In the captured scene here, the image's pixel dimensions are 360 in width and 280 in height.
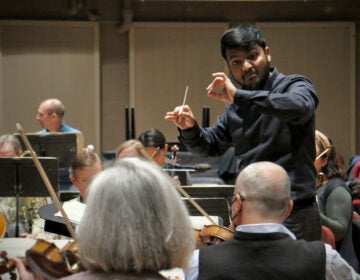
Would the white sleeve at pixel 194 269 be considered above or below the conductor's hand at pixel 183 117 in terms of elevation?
below

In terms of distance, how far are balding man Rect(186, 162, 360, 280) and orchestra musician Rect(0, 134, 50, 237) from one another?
2.84 meters

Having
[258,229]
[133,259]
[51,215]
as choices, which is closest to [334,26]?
[51,215]

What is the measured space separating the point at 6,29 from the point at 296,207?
23.7 ft

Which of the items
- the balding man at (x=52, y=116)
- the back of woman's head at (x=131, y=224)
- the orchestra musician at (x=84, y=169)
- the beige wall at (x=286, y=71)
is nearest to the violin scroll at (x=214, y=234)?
the back of woman's head at (x=131, y=224)

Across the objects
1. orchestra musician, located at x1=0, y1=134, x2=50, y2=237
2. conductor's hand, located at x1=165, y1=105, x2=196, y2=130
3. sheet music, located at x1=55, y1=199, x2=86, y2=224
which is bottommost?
orchestra musician, located at x1=0, y1=134, x2=50, y2=237

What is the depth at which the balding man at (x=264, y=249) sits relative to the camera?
7.39 ft

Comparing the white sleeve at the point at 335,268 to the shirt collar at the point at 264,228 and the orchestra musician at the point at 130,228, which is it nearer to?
the shirt collar at the point at 264,228

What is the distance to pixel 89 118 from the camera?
9.55 meters

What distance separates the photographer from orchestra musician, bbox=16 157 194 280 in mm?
1521

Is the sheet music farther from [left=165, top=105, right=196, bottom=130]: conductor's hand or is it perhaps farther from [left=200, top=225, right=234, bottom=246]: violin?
[left=200, top=225, right=234, bottom=246]: violin

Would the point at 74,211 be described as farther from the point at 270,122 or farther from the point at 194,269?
the point at 194,269

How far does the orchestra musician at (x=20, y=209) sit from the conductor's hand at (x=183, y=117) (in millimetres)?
2171

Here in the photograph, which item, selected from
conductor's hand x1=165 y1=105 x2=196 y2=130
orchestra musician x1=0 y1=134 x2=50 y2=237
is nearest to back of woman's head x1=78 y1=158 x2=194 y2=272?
conductor's hand x1=165 y1=105 x2=196 y2=130

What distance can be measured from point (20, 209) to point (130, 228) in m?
4.12
